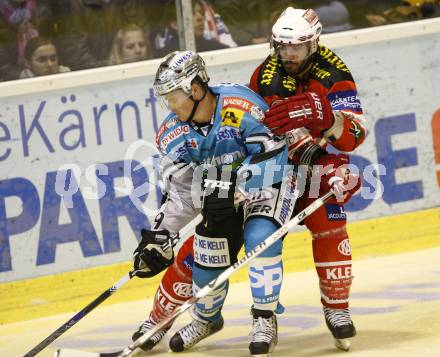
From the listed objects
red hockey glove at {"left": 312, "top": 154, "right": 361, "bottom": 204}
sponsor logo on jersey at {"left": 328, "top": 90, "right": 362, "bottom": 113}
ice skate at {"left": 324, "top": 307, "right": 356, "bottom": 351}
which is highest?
sponsor logo on jersey at {"left": 328, "top": 90, "right": 362, "bottom": 113}

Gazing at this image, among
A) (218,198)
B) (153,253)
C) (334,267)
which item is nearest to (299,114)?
(218,198)

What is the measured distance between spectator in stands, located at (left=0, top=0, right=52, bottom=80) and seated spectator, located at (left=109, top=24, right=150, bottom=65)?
423 millimetres

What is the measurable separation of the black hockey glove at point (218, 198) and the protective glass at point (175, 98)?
0.37 meters

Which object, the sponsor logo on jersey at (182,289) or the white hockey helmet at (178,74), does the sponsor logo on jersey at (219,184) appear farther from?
the sponsor logo on jersey at (182,289)

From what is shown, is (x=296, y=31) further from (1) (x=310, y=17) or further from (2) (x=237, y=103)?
(2) (x=237, y=103)

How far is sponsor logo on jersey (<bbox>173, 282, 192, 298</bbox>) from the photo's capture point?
525 centimetres

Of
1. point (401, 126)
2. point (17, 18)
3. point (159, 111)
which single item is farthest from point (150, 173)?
point (401, 126)

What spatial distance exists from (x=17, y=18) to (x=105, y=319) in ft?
6.22

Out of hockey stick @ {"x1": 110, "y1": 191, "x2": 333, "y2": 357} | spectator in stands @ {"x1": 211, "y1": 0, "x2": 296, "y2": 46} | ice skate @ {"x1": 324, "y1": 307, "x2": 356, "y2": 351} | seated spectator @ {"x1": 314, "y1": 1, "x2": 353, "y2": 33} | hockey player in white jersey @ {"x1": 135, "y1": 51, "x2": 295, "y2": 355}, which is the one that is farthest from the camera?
seated spectator @ {"x1": 314, "y1": 1, "x2": 353, "y2": 33}

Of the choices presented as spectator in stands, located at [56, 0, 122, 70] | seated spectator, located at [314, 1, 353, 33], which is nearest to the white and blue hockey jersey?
spectator in stands, located at [56, 0, 122, 70]

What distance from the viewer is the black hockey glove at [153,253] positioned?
→ 4.89 metres

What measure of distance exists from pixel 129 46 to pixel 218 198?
2.34 metres

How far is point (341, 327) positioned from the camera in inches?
188

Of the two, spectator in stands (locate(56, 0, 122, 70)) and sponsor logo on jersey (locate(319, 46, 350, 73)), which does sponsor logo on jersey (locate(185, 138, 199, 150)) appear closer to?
sponsor logo on jersey (locate(319, 46, 350, 73))
